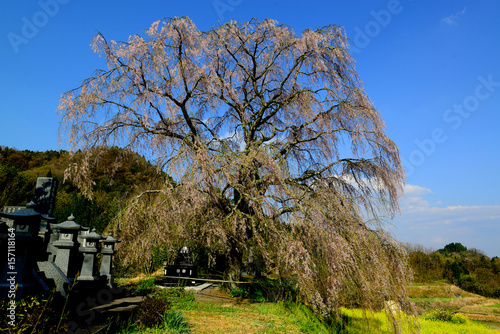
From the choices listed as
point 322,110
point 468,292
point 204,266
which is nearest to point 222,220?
point 322,110

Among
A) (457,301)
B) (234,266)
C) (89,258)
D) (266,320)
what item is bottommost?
(457,301)

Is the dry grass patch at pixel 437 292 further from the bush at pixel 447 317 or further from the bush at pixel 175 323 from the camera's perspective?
the bush at pixel 175 323

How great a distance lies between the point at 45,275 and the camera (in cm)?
523

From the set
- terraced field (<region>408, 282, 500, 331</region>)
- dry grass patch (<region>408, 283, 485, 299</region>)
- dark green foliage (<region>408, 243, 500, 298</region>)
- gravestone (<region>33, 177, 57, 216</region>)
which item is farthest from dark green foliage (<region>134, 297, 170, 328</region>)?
dark green foliage (<region>408, 243, 500, 298</region>)

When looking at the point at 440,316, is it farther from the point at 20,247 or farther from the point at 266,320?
the point at 20,247

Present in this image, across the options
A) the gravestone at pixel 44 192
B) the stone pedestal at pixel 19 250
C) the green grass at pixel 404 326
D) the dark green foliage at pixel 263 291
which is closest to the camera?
the stone pedestal at pixel 19 250

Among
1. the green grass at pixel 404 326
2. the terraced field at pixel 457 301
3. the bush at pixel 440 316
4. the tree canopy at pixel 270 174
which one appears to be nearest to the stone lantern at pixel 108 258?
the tree canopy at pixel 270 174

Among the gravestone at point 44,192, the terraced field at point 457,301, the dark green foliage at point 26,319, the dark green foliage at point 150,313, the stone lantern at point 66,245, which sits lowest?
the terraced field at point 457,301

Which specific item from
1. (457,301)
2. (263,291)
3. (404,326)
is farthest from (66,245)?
(457,301)

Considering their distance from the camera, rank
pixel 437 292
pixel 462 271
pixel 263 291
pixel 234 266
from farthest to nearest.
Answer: pixel 462 271, pixel 437 292, pixel 234 266, pixel 263 291

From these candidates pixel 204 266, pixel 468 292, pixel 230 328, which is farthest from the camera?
pixel 468 292

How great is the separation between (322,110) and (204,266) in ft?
34.3

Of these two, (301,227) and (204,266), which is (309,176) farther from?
(204,266)


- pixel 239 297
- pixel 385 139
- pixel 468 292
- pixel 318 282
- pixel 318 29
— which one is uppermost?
pixel 318 29
